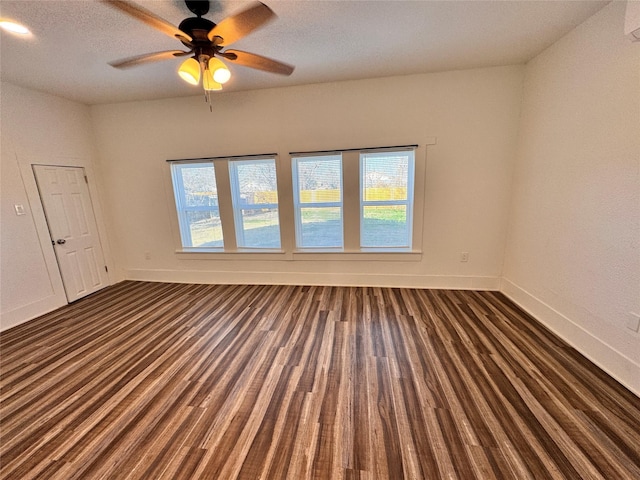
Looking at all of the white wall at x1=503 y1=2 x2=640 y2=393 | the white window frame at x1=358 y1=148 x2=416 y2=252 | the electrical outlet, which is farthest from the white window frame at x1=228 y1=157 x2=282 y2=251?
the electrical outlet

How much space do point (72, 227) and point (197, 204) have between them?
169cm

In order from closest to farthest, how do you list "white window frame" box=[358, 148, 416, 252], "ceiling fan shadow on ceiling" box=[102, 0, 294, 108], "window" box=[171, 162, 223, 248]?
1. "ceiling fan shadow on ceiling" box=[102, 0, 294, 108]
2. "white window frame" box=[358, 148, 416, 252]
3. "window" box=[171, 162, 223, 248]

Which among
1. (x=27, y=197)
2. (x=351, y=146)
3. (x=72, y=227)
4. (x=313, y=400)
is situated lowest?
(x=313, y=400)

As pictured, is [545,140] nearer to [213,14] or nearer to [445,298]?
[445,298]

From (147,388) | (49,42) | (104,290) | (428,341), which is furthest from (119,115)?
(428,341)

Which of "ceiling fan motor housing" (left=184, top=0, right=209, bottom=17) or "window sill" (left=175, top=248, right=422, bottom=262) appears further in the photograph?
"window sill" (left=175, top=248, right=422, bottom=262)

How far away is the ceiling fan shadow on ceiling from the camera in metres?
1.39

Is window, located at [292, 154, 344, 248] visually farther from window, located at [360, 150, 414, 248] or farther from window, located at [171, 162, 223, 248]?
window, located at [171, 162, 223, 248]

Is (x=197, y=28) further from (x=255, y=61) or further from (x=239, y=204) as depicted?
(x=239, y=204)

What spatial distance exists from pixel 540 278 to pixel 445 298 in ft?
3.17

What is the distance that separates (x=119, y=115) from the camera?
3641mm

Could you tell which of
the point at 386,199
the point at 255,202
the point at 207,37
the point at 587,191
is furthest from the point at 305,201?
the point at 587,191

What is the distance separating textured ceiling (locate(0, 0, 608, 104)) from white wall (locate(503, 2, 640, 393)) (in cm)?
35

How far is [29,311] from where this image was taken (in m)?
3.02
